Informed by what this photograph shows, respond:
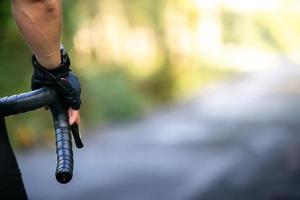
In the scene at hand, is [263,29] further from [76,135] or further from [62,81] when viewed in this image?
[62,81]

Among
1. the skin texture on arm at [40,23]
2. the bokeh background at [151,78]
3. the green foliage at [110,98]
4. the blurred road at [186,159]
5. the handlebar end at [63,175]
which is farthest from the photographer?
the green foliage at [110,98]

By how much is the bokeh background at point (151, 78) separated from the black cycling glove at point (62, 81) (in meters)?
4.63

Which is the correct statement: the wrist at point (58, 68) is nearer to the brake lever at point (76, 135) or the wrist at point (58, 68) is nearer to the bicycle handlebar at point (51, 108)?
the bicycle handlebar at point (51, 108)

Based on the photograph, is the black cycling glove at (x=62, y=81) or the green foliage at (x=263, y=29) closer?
the black cycling glove at (x=62, y=81)

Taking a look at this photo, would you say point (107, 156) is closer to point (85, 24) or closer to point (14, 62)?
point (14, 62)

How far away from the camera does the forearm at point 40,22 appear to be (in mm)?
2057

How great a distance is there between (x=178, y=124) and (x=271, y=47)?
67.1 feet

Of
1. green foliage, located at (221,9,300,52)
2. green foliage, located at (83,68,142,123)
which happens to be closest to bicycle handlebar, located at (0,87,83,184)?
green foliage, located at (83,68,142,123)

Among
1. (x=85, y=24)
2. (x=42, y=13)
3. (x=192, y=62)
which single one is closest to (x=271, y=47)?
(x=192, y=62)

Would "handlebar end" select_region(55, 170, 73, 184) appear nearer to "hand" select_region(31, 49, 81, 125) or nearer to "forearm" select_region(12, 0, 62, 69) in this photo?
"hand" select_region(31, 49, 81, 125)

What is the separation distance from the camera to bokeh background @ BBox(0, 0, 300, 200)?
29.5 ft

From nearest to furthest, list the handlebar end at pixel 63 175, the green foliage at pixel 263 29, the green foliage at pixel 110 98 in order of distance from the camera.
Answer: the handlebar end at pixel 63 175, the green foliage at pixel 110 98, the green foliage at pixel 263 29

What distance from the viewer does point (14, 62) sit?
29.3 ft

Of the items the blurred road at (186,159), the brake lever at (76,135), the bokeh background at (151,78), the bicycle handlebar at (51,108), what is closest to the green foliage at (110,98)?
the bokeh background at (151,78)
